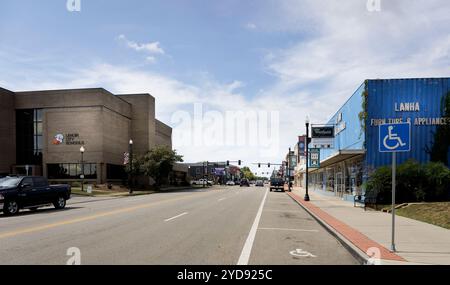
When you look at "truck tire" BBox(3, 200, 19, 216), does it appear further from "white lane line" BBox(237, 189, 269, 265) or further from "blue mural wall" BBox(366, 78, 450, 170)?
"blue mural wall" BBox(366, 78, 450, 170)

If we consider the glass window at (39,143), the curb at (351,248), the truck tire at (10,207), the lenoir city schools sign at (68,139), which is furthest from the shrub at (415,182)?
the glass window at (39,143)

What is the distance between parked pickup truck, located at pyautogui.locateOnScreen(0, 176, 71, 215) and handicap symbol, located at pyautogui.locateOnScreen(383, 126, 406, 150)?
1676cm

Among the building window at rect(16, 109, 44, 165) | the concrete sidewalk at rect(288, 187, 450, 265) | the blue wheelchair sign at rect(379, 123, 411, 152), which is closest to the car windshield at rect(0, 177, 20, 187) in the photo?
the concrete sidewalk at rect(288, 187, 450, 265)

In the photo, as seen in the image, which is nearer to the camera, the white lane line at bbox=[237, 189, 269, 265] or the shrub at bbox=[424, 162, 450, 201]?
the white lane line at bbox=[237, 189, 269, 265]

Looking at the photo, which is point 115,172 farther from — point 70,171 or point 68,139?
point 68,139

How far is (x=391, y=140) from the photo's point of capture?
9.45m

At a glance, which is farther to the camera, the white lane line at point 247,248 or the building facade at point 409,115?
the building facade at point 409,115

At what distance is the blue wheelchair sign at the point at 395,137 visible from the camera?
30.6ft

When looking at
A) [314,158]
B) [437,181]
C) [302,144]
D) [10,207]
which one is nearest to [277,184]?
[302,144]

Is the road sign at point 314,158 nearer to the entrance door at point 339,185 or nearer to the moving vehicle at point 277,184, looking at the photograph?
the entrance door at point 339,185

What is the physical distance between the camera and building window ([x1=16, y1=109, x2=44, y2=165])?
2333 inches

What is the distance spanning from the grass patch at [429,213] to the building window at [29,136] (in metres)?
53.5
